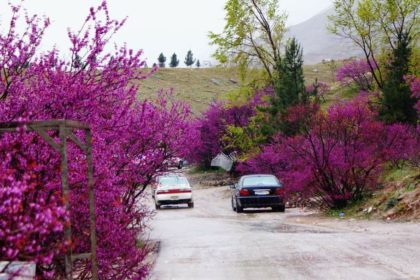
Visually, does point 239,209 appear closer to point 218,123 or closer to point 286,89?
point 286,89

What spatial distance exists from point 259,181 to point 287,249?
547 inches

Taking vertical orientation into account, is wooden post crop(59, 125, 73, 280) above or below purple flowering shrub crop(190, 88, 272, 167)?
below

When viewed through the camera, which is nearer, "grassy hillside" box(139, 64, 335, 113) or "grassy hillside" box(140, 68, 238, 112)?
"grassy hillside" box(140, 68, 238, 112)

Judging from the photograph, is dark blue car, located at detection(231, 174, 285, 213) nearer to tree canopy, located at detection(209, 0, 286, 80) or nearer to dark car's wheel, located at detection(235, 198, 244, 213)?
dark car's wheel, located at detection(235, 198, 244, 213)

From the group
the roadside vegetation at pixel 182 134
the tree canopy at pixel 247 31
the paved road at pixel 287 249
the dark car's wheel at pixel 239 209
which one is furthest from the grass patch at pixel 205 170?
the paved road at pixel 287 249

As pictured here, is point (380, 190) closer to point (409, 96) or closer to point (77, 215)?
point (409, 96)

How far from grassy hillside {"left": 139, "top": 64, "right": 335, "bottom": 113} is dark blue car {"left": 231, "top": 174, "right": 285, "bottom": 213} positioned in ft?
204

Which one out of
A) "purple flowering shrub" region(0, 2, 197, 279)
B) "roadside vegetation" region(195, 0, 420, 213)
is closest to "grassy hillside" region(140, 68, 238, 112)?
"roadside vegetation" region(195, 0, 420, 213)

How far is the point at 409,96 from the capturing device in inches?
1371

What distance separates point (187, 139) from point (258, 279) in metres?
6.18

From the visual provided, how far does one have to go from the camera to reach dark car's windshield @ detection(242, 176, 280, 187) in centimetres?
2844

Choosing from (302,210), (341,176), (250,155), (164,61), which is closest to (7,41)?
(341,176)

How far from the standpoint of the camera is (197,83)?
11106 centimetres

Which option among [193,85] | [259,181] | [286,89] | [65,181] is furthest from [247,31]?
[193,85]
